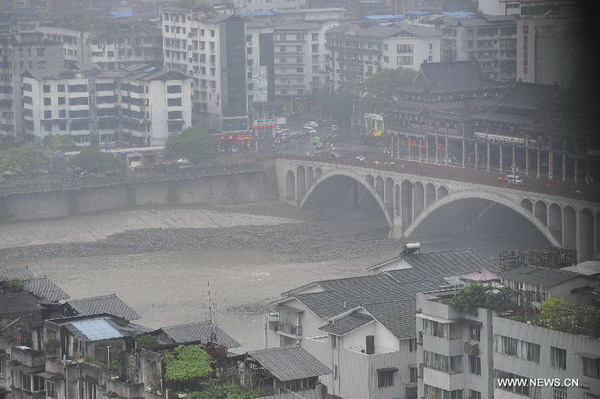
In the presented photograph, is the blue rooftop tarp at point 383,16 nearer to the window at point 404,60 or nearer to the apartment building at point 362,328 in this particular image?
the window at point 404,60

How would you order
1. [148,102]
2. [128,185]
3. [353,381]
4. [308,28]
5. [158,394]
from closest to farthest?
[158,394], [353,381], [128,185], [148,102], [308,28]

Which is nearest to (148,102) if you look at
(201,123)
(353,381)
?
(201,123)

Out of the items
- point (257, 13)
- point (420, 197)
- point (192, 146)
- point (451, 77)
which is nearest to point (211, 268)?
point (420, 197)

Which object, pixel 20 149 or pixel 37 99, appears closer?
pixel 20 149

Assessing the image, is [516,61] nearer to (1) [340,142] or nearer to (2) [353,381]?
(1) [340,142]

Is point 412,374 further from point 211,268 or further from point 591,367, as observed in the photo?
point 211,268

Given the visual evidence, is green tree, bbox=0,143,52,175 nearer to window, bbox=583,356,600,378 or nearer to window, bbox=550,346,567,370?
window, bbox=550,346,567,370

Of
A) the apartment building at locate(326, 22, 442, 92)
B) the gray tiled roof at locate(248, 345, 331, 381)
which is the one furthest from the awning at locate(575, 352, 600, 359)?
the apartment building at locate(326, 22, 442, 92)
